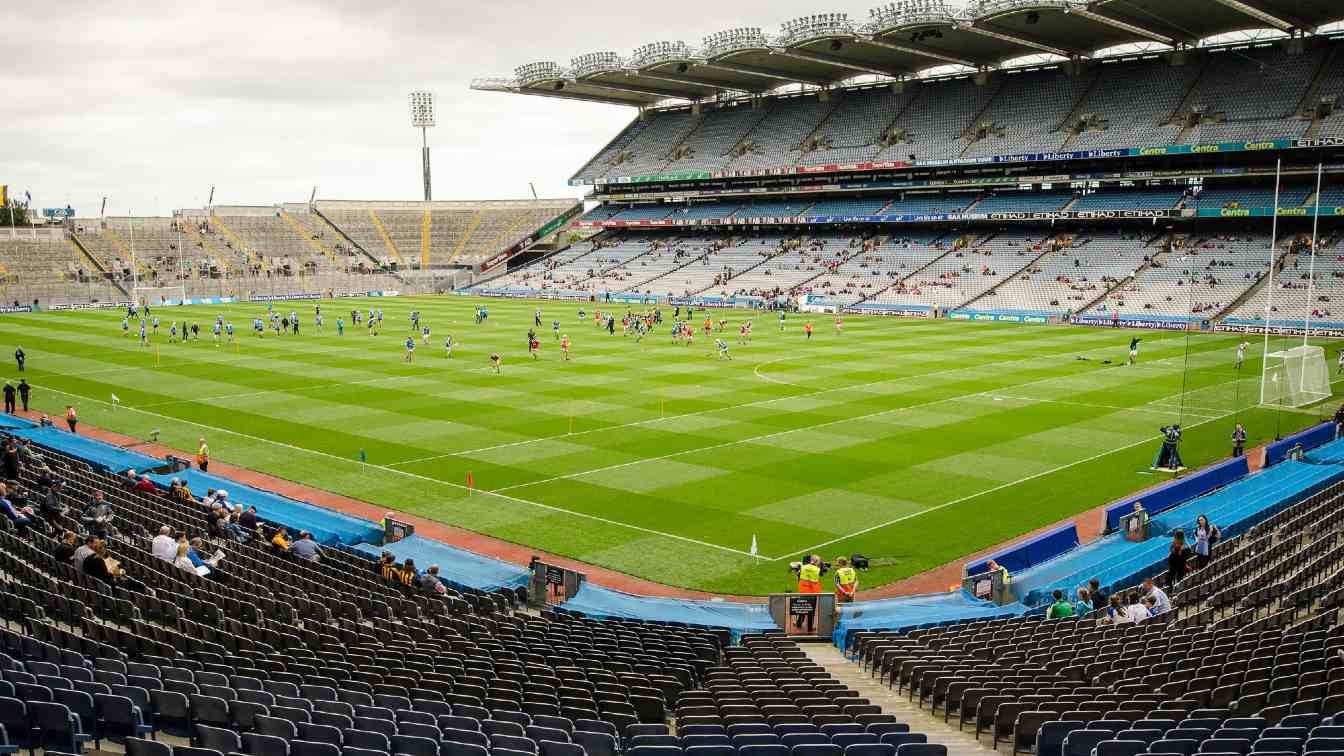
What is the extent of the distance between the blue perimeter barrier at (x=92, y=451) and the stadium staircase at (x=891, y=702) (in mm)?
18259

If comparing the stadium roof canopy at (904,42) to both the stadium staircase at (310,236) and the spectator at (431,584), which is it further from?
the spectator at (431,584)

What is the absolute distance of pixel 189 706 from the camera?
8500mm

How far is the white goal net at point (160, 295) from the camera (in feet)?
285

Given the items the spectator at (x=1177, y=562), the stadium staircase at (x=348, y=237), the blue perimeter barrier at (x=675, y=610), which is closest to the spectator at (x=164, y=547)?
the blue perimeter barrier at (x=675, y=610)

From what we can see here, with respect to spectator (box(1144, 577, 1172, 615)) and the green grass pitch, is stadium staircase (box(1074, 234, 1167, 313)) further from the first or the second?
spectator (box(1144, 577, 1172, 615))

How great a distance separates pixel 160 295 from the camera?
90.7 metres

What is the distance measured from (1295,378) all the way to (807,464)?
1599 centimetres

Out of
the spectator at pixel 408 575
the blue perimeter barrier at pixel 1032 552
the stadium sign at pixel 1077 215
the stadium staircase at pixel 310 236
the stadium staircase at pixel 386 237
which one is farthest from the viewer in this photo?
the stadium staircase at pixel 386 237

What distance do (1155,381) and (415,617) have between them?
37.1 meters

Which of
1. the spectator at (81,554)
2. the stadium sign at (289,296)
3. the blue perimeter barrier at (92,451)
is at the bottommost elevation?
the blue perimeter barrier at (92,451)

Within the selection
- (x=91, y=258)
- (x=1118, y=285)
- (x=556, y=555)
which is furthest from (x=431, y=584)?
(x=91, y=258)

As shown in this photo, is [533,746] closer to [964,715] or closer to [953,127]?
[964,715]

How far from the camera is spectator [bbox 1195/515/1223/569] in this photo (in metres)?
18.3

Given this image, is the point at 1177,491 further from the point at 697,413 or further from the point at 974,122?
the point at 974,122
